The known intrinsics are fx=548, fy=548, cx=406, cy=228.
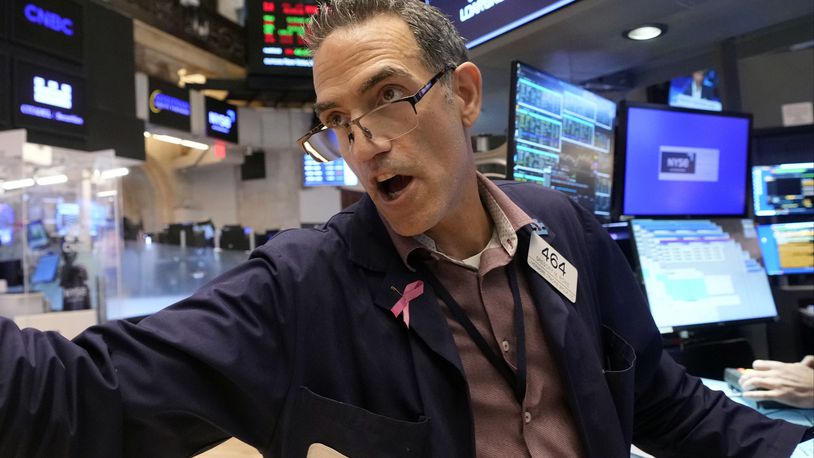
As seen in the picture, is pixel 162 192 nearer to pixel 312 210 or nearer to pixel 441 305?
pixel 312 210

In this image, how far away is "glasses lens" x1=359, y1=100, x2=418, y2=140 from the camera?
3.25 ft

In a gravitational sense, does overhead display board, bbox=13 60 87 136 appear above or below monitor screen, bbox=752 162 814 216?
above

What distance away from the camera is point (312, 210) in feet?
40.0

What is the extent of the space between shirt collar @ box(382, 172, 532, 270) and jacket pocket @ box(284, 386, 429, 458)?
0.27 meters

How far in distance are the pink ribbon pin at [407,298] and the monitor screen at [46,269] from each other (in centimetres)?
509

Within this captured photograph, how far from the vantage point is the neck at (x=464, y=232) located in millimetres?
1113

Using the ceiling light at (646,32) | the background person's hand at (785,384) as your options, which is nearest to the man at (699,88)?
the ceiling light at (646,32)

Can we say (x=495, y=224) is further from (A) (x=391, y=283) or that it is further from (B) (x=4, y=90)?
(B) (x=4, y=90)

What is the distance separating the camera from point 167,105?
9.02 metres

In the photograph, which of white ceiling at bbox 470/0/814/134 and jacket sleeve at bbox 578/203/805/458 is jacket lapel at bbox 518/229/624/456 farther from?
white ceiling at bbox 470/0/814/134

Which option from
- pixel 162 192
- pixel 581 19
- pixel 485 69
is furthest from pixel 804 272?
pixel 162 192

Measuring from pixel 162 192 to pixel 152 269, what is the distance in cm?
586

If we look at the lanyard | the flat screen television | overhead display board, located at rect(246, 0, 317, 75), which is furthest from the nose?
overhead display board, located at rect(246, 0, 317, 75)

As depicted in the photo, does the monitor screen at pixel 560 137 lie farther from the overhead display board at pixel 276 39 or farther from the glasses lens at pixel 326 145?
the overhead display board at pixel 276 39
